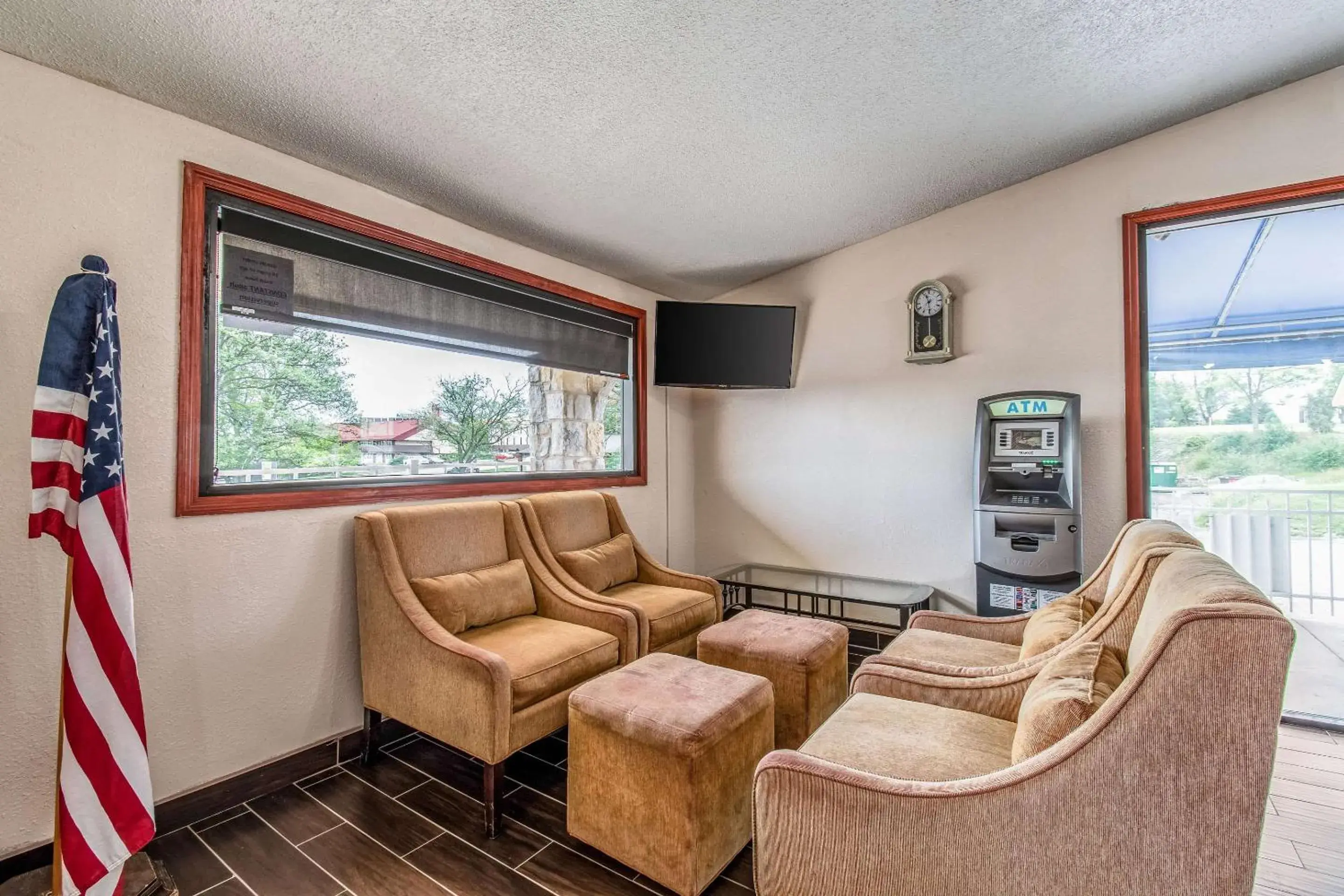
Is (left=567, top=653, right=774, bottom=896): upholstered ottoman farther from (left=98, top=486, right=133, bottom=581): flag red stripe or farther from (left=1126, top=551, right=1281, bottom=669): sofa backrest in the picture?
(left=98, top=486, right=133, bottom=581): flag red stripe

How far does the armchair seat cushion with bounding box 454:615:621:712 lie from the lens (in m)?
2.23

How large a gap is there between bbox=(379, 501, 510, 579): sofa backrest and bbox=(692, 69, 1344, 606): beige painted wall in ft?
6.86

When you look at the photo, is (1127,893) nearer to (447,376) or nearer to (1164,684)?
(1164,684)

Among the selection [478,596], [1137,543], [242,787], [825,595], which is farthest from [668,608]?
[1137,543]

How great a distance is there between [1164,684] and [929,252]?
3278 millimetres

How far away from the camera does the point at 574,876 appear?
1.82 metres

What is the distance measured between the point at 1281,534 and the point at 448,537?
5.28m

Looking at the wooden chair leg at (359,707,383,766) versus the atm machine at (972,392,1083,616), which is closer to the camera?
the wooden chair leg at (359,707,383,766)

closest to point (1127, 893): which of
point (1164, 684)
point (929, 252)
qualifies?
point (1164, 684)

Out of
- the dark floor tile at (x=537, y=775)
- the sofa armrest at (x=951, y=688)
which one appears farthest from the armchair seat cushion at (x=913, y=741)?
the dark floor tile at (x=537, y=775)

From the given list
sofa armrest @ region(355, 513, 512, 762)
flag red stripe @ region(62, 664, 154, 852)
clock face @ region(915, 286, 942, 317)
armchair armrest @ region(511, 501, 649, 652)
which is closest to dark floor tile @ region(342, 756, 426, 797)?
sofa armrest @ region(355, 513, 512, 762)

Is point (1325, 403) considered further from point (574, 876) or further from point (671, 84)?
point (574, 876)

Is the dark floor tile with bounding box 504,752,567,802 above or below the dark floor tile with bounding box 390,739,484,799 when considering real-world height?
below

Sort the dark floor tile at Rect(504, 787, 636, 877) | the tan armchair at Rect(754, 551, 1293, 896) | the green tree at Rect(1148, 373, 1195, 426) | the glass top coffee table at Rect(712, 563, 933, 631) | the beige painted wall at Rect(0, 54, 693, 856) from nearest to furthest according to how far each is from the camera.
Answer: the tan armchair at Rect(754, 551, 1293, 896) → the beige painted wall at Rect(0, 54, 693, 856) → the dark floor tile at Rect(504, 787, 636, 877) → the green tree at Rect(1148, 373, 1195, 426) → the glass top coffee table at Rect(712, 563, 933, 631)
